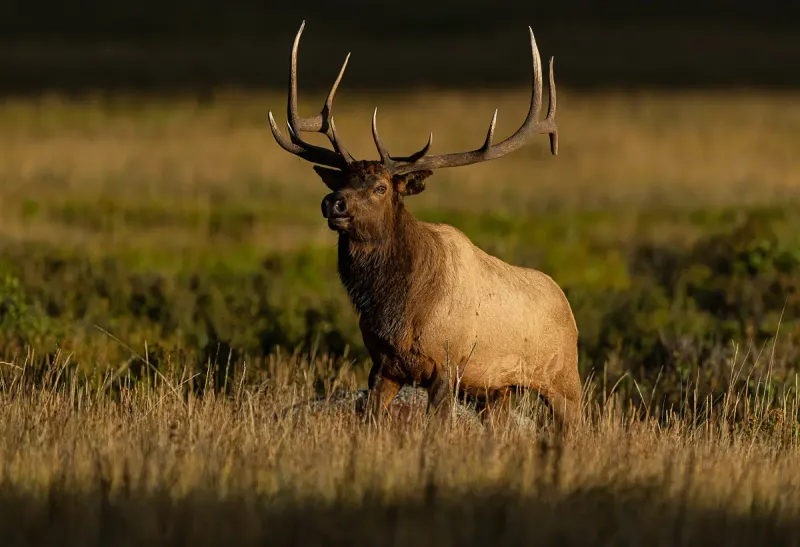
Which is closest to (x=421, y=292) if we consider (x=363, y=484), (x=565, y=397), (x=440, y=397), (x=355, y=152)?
(x=440, y=397)

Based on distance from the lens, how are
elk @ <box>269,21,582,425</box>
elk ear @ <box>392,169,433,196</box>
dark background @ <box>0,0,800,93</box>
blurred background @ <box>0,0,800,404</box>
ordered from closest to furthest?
elk @ <box>269,21,582,425</box>
elk ear @ <box>392,169,433,196</box>
blurred background @ <box>0,0,800,404</box>
dark background @ <box>0,0,800,93</box>

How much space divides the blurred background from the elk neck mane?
137 inches

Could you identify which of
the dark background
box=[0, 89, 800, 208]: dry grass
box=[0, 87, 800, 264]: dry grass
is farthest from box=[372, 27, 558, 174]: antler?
the dark background

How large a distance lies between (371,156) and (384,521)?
1187 inches

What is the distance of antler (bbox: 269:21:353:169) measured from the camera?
11.5 meters

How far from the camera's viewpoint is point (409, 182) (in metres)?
11.5

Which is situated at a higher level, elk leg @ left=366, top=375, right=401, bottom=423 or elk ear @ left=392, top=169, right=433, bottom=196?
elk ear @ left=392, top=169, right=433, bottom=196

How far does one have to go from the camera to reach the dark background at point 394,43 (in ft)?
200

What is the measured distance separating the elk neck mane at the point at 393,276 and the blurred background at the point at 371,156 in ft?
11.4

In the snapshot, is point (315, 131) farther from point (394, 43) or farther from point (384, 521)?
point (394, 43)

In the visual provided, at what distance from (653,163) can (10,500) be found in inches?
1350

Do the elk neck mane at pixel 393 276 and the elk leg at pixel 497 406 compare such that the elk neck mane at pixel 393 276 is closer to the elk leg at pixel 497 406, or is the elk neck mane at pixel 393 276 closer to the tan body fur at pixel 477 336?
the tan body fur at pixel 477 336

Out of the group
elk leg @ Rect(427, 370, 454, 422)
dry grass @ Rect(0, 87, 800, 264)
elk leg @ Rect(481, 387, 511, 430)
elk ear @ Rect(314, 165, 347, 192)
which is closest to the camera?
elk leg @ Rect(427, 370, 454, 422)

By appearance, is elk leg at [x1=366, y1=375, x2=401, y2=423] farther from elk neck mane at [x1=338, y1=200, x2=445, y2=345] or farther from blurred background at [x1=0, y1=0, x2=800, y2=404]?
blurred background at [x1=0, y1=0, x2=800, y2=404]
